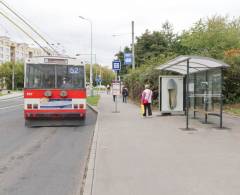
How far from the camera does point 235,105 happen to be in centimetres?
2369

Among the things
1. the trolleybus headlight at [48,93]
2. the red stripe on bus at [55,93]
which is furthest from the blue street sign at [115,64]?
the trolleybus headlight at [48,93]

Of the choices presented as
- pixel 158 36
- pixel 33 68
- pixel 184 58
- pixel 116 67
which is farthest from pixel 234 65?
pixel 158 36

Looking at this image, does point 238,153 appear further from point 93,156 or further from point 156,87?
point 156,87

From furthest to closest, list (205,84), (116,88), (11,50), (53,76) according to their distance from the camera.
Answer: (11,50) < (116,88) < (53,76) < (205,84)

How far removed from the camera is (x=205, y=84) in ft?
54.1

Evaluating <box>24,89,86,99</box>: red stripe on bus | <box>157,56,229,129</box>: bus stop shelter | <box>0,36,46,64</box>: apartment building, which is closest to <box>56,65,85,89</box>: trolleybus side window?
<box>24,89,86,99</box>: red stripe on bus

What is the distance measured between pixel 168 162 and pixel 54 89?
947 centimetres

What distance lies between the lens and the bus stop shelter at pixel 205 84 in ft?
48.1

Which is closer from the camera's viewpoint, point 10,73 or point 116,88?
point 116,88

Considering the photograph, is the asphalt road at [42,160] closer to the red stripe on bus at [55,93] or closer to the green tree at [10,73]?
the red stripe on bus at [55,93]

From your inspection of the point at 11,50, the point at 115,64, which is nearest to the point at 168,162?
the point at 115,64

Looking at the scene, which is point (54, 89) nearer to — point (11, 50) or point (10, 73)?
point (10, 73)

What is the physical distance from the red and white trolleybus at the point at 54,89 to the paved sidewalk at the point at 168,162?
3.40m

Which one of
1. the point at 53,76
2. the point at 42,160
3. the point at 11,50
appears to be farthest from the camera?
the point at 11,50
